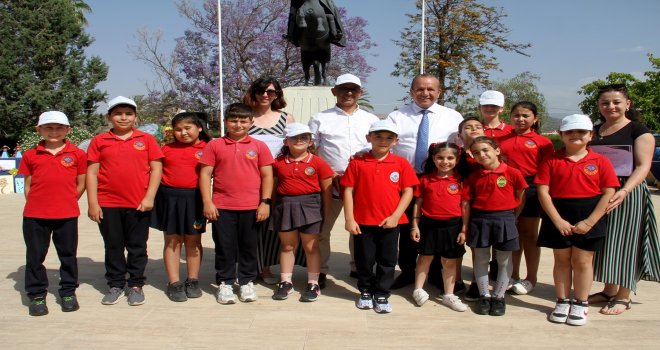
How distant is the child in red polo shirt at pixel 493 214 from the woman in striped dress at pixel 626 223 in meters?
0.60

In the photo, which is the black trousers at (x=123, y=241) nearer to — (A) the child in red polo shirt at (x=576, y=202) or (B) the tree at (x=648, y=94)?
(A) the child in red polo shirt at (x=576, y=202)

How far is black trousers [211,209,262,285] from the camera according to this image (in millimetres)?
3531

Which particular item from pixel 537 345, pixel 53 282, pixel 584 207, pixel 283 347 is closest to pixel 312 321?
pixel 283 347

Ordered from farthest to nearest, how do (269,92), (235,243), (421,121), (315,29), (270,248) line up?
(315,29) → (270,248) → (269,92) → (421,121) → (235,243)

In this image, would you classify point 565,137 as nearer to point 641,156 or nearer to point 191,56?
point 641,156

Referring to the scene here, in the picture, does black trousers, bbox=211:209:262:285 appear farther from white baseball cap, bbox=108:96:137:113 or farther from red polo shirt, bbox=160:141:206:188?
white baseball cap, bbox=108:96:137:113

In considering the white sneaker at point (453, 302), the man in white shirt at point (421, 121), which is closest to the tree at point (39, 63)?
the man in white shirt at point (421, 121)

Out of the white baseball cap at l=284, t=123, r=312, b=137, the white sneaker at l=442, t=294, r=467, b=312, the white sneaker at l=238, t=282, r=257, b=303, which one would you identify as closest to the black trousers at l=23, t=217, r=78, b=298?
the white sneaker at l=238, t=282, r=257, b=303

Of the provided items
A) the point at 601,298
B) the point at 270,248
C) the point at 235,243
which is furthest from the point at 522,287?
the point at 235,243

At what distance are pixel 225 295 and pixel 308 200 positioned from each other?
856 millimetres

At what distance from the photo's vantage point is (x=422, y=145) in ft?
12.1

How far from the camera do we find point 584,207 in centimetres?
311

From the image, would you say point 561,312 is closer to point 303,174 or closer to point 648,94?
point 303,174

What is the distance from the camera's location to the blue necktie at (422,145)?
3.68 meters
